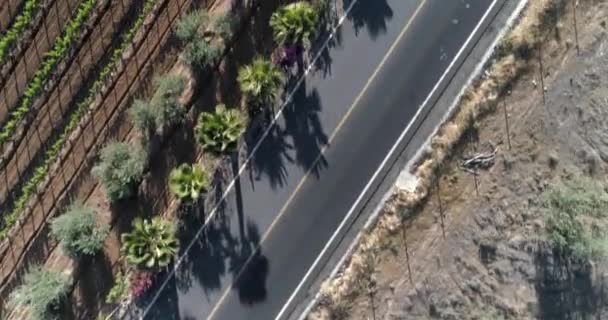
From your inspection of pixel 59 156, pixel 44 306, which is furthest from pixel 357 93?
pixel 44 306

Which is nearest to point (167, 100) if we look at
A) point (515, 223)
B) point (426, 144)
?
point (426, 144)

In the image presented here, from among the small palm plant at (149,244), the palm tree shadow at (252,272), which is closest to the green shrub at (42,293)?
the small palm plant at (149,244)

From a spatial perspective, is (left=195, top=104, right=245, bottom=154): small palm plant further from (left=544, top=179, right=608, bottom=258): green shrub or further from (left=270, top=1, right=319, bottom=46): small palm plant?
Result: (left=544, top=179, right=608, bottom=258): green shrub

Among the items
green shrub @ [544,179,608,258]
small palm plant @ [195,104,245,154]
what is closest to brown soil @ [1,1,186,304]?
small palm plant @ [195,104,245,154]

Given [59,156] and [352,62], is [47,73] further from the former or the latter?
[352,62]

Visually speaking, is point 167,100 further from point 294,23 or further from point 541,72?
point 541,72

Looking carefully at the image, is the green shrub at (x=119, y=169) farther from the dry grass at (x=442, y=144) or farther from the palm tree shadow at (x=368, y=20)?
the palm tree shadow at (x=368, y=20)
